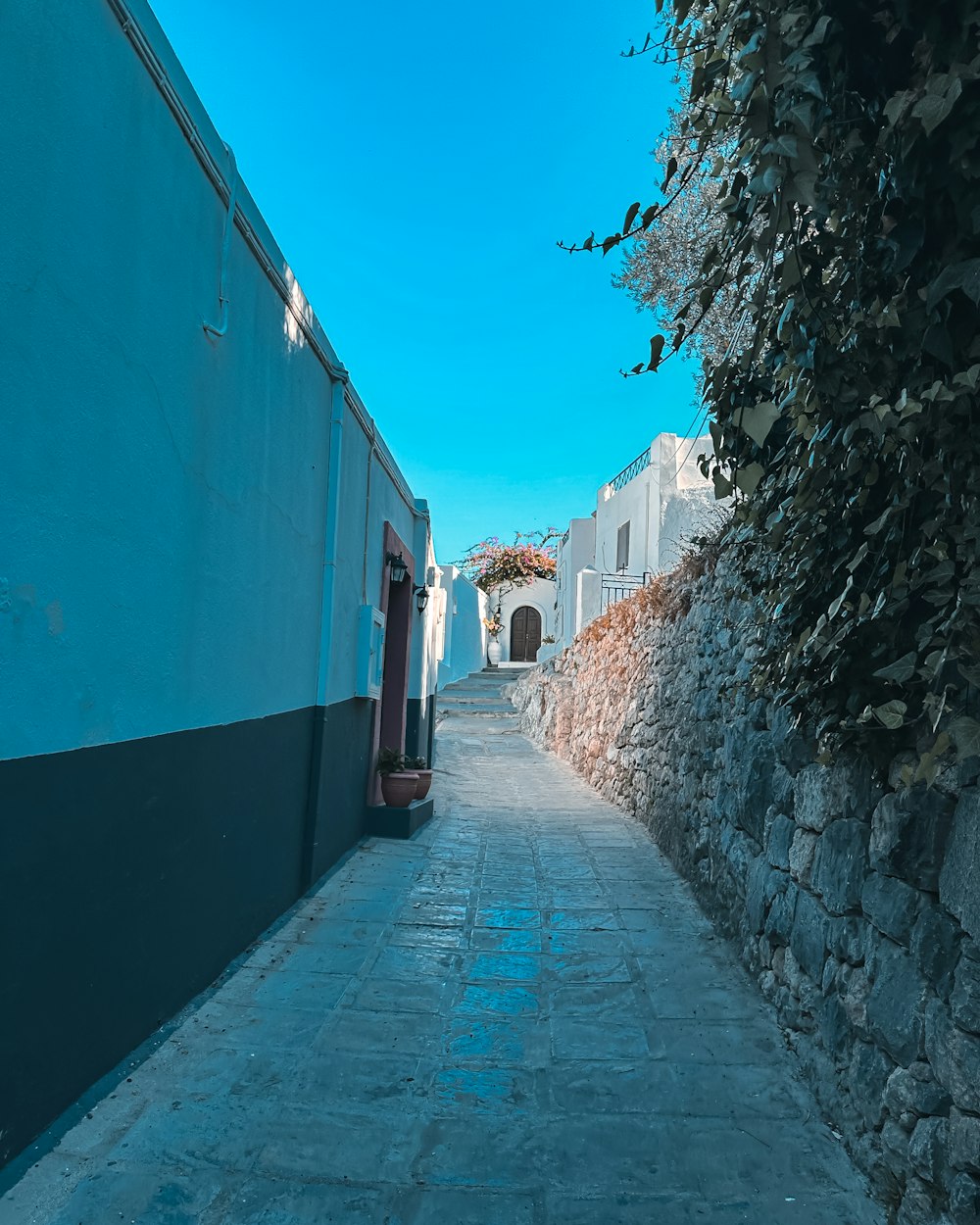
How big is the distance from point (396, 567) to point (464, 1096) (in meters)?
5.19

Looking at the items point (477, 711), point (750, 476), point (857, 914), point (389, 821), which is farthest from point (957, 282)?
point (477, 711)

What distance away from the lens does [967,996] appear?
2.00 m

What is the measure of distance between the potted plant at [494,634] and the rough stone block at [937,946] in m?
30.1

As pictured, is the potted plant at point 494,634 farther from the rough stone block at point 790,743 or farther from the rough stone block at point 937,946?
the rough stone block at point 937,946

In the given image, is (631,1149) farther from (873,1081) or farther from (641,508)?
(641,508)

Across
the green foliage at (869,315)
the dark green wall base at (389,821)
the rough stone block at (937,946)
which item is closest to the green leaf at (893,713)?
the green foliage at (869,315)

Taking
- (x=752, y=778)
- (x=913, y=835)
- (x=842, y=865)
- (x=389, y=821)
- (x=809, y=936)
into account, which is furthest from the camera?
(x=389, y=821)

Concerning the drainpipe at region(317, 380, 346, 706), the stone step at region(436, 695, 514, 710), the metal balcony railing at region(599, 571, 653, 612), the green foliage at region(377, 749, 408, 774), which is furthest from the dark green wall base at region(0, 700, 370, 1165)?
the stone step at region(436, 695, 514, 710)

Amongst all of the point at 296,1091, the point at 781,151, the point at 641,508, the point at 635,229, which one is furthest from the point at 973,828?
the point at 641,508

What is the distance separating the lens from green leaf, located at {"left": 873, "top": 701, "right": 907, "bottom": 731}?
2.19 meters

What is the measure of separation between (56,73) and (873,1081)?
145 inches

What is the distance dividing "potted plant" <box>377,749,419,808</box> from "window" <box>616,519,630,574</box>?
10.9 m

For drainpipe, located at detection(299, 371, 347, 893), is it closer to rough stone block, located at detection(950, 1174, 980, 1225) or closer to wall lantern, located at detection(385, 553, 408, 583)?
wall lantern, located at detection(385, 553, 408, 583)

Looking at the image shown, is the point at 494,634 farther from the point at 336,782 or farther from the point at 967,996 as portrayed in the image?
the point at 967,996
